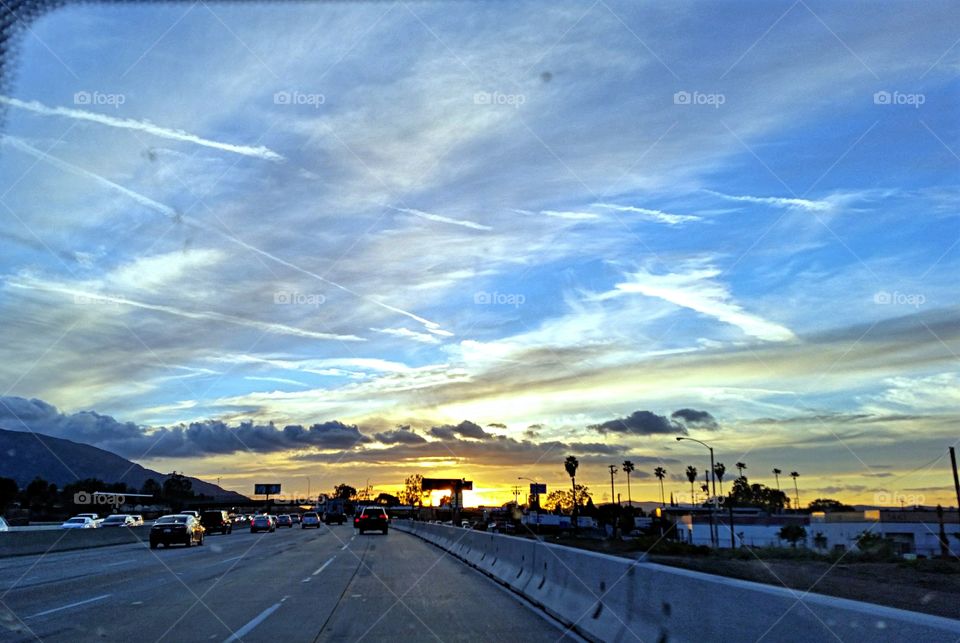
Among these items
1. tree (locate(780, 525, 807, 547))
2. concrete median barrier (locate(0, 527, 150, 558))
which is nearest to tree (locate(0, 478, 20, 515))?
concrete median barrier (locate(0, 527, 150, 558))

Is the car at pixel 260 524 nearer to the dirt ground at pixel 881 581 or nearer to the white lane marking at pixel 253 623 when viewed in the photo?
the dirt ground at pixel 881 581

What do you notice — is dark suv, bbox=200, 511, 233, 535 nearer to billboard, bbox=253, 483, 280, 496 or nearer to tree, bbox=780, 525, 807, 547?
tree, bbox=780, 525, 807, 547

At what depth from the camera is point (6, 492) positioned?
448ft

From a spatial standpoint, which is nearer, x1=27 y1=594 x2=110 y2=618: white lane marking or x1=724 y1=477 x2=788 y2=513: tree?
x1=27 y1=594 x2=110 y2=618: white lane marking

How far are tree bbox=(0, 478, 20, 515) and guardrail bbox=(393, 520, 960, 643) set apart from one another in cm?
14280

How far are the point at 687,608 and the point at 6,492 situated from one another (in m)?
154

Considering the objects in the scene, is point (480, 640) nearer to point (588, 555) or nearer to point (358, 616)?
point (588, 555)

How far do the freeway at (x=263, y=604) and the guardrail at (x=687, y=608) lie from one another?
0.61 metres

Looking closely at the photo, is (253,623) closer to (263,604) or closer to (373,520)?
(263,604)

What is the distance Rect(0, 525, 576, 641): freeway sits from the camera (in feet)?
37.4

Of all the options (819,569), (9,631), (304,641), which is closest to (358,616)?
(304,641)

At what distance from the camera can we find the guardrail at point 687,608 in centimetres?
498
